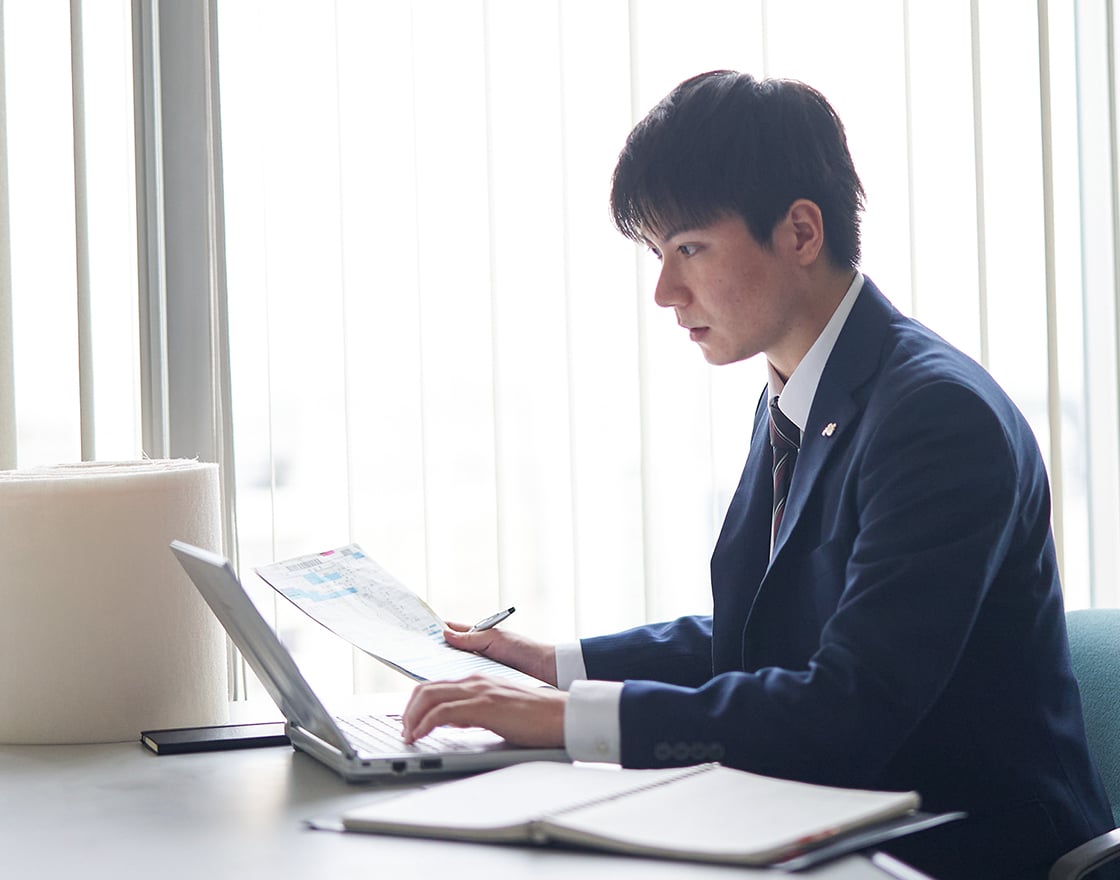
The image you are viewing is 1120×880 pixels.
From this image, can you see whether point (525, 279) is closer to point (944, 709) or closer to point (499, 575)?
point (499, 575)

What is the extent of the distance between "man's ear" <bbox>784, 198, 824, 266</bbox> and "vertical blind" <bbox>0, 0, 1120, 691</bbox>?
77cm

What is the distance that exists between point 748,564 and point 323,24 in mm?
1215

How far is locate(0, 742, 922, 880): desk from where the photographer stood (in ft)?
2.61

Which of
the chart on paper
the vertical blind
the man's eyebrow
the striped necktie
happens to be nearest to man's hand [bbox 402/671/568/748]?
the chart on paper

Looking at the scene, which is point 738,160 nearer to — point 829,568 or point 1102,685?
point 829,568

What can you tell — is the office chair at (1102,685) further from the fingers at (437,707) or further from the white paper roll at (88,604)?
the white paper roll at (88,604)

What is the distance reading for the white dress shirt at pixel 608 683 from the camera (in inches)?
42.1

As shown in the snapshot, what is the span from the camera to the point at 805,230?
1400 millimetres

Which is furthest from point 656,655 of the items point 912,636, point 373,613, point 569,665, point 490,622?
point 912,636

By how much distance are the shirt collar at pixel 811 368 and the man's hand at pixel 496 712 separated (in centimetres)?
49

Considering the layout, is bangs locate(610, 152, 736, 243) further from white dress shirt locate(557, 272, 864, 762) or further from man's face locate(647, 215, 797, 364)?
white dress shirt locate(557, 272, 864, 762)

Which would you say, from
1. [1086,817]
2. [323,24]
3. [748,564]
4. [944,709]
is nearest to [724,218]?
[748,564]

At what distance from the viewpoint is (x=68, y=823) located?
961 mm

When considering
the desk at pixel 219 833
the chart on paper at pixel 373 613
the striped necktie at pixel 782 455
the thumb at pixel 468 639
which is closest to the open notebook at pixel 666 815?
the desk at pixel 219 833
